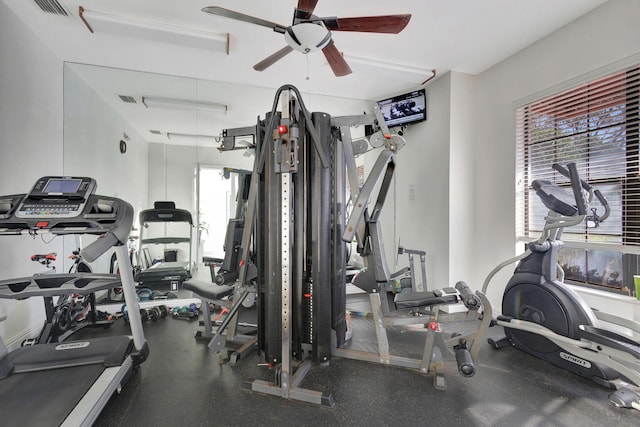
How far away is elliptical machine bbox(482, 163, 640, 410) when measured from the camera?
1.82 m

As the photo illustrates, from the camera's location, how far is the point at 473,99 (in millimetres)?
3580

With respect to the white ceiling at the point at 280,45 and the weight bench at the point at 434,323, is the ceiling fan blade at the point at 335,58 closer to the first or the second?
the white ceiling at the point at 280,45

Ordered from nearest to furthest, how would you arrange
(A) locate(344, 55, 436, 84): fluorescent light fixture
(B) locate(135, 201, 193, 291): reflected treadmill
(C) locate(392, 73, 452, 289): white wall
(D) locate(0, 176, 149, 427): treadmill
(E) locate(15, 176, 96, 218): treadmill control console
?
1. (D) locate(0, 176, 149, 427): treadmill
2. (E) locate(15, 176, 96, 218): treadmill control console
3. (A) locate(344, 55, 436, 84): fluorescent light fixture
4. (C) locate(392, 73, 452, 289): white wall
5. (B) locate(135, 201, 193, 291): reflected treadmill

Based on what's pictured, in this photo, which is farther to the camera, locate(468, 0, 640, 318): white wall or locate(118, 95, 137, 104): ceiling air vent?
locate(118, 95, 137, 104): ceiling air vent

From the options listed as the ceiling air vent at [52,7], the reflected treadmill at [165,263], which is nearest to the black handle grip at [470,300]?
the reflected treadmill at [165,263]

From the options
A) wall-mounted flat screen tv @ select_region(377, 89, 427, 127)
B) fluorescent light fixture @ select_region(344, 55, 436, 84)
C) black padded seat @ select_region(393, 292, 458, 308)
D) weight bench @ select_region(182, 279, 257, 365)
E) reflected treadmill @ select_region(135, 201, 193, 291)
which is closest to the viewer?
black padded seat @ select_region(393, 292, 458, 308)

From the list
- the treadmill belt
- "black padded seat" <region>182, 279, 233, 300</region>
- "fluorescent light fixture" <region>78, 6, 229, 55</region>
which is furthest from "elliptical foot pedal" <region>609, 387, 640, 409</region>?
"fluorescent light fixture" <region>78, 6, 229, 55</region>

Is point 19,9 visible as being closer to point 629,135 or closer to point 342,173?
point 342,173

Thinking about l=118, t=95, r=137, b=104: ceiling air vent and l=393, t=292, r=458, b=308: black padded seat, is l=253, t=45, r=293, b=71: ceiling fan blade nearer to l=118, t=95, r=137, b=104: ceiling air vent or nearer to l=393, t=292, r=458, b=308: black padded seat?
l=393, t=292, r=458, b=308: black padded seat

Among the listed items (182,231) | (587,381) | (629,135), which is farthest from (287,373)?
(182,231)

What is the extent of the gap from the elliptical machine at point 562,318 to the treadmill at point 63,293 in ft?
9.75

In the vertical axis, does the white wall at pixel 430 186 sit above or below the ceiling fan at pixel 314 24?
below

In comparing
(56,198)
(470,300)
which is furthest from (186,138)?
(470,300)

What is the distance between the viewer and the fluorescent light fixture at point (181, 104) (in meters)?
4.18
